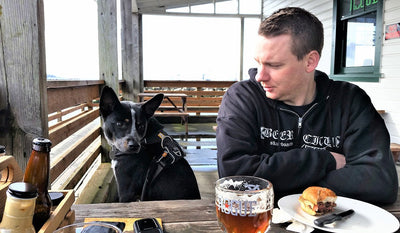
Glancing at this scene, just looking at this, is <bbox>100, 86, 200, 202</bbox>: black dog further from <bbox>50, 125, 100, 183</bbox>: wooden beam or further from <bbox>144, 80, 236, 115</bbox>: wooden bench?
<bbox>144, 80, 236, 115</bbox>: wooden bench

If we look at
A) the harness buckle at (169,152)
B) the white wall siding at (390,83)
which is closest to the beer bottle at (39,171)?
the harness buckle at (169,152)

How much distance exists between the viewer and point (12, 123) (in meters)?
1.45

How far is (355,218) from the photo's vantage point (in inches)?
36.5

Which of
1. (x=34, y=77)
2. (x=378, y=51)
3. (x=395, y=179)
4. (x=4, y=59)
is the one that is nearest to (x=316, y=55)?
(x=395, y=179)

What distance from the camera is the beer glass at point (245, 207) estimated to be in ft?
2.39

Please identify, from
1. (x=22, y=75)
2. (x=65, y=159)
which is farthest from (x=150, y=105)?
(x=22, y=75)

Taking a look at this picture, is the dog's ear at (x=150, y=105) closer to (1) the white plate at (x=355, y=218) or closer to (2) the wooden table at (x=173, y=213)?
(2) the wooden table at (x=173, y=213)

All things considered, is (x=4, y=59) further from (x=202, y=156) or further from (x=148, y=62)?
(x=148, y=62)

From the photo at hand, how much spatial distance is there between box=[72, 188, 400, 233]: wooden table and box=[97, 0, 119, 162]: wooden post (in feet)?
9.02

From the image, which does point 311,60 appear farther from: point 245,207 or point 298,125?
point 245,207

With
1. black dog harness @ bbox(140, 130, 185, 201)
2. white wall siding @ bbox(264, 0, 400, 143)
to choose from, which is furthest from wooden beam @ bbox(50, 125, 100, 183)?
white wall siding @ bbox(264, 0, 400, 143)

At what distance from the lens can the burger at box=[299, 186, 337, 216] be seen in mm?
939

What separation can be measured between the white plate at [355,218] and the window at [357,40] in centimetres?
424

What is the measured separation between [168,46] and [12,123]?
8347 millimetres
